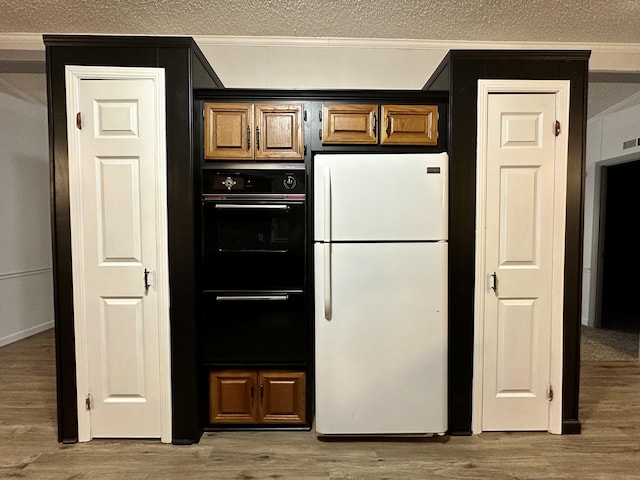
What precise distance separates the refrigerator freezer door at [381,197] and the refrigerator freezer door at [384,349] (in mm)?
183

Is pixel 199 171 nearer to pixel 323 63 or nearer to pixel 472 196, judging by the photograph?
pixel 323 63

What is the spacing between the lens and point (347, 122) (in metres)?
2.33

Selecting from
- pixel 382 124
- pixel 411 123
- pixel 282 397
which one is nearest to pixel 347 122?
pixel 382 124

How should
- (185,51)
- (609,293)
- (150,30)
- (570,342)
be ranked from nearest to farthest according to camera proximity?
(185,51) < (570,342) < (150,30) < (609,293)

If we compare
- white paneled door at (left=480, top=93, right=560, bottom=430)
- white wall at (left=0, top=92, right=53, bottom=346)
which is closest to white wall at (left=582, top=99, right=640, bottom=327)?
white paneled door at (left=480, top=93, right=560, bottom=430)

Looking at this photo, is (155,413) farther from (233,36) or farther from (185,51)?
(233,36)

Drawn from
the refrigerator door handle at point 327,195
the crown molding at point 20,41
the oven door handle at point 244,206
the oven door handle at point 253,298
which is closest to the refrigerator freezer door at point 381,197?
the refrigerator door handle at point 327,195

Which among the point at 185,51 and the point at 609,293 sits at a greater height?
the point at 185,51

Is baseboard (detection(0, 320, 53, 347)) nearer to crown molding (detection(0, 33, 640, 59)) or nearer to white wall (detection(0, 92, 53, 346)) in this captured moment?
white wall (detection(0, 92, 53, 346))

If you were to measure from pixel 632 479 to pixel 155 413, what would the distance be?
8.53 ft

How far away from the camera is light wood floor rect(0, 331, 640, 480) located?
198 centimetres

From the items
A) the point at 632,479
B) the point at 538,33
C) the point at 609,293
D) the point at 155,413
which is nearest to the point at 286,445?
the point at 155,413

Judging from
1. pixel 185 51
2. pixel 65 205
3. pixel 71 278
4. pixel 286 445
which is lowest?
pixel 286 445

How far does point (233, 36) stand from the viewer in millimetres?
2875
